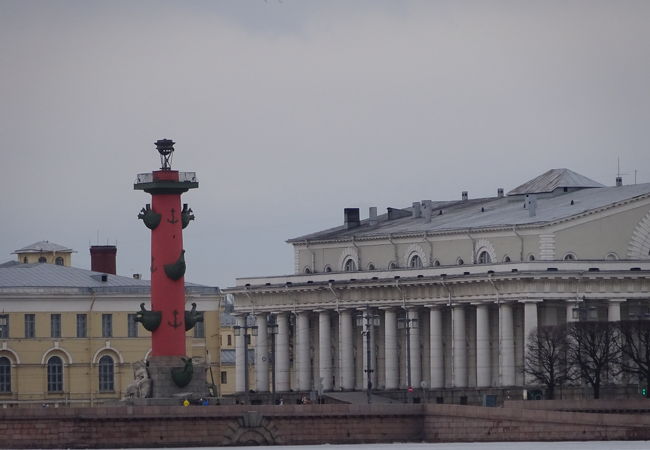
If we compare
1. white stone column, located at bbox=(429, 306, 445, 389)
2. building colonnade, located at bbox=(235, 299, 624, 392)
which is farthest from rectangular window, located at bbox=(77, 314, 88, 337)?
white stone column, located at bbox=(429, 306, 445, 389)

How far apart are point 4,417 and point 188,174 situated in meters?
11.1

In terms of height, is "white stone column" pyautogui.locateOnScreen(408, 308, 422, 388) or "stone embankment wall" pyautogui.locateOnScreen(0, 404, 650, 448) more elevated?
"white stone column" pyautogui.locateOnScreen(408, 308, 422, 388)

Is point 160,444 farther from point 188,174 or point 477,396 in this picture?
point 477,396

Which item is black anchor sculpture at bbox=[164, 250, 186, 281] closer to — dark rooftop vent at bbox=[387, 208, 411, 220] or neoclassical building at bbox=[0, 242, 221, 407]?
neoclassical building at bbox=[0, 242, 221, 407]

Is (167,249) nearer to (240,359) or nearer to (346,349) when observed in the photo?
(346,349)

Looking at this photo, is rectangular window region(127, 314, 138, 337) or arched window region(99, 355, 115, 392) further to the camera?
rectangular window region(127, 314, 138, 337)

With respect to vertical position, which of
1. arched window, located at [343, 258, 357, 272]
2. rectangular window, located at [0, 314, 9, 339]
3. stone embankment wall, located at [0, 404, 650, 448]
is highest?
arched window, located at [343, 258, 357, 272]

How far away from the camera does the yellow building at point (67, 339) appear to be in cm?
15850

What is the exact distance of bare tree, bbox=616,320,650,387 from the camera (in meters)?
143

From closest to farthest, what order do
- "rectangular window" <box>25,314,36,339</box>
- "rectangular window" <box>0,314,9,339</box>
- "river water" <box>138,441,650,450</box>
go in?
"river water" <box>138,441,650,450</box>, "rectangular window" <box>0,314,9,339</box>, "rectangular window" <box>25,314,36,339</box>

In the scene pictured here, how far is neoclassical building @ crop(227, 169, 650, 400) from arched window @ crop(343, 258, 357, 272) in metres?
0.10

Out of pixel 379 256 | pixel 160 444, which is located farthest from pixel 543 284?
pixel 160 444

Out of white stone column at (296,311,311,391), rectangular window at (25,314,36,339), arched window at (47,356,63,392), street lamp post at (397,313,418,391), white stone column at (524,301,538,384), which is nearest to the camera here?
white stone column at (524,301,538,384)

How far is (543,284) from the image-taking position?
15125 centimetres
